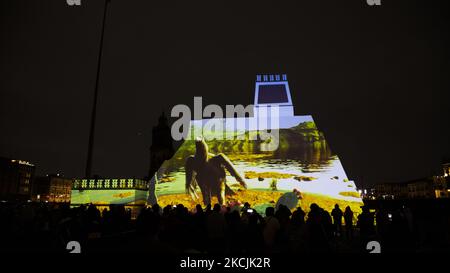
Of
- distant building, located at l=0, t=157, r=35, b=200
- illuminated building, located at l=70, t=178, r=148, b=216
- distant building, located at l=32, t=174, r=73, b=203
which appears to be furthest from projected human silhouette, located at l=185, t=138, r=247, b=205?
distant building, located at l=32, t=174, r=73, b=203

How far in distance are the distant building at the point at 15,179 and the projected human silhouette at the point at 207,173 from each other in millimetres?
115437

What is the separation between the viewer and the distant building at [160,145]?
79.8 meters

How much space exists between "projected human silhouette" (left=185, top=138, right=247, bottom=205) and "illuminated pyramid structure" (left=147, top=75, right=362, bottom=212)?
38 centimetres

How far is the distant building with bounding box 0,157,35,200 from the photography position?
117m

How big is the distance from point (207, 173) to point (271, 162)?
5.26m

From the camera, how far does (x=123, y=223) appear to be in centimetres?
1204

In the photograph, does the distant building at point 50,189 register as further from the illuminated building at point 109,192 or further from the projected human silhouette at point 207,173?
the projected human silhouette at point 207,173

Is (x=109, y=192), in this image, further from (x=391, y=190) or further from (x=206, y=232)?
(x=391, y=190)

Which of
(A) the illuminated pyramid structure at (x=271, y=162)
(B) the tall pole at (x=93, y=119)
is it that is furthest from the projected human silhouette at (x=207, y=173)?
(B) the tall pole at (x=93, y=119)

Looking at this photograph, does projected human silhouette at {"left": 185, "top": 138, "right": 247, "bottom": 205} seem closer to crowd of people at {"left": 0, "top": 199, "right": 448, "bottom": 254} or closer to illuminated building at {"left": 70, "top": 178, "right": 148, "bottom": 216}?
illuminated building at {"left": 70, "top": 178, "right": 148, "bottom": 216}

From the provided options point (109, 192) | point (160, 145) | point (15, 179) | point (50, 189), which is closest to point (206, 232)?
point (109, 192)

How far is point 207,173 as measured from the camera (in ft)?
84.1
